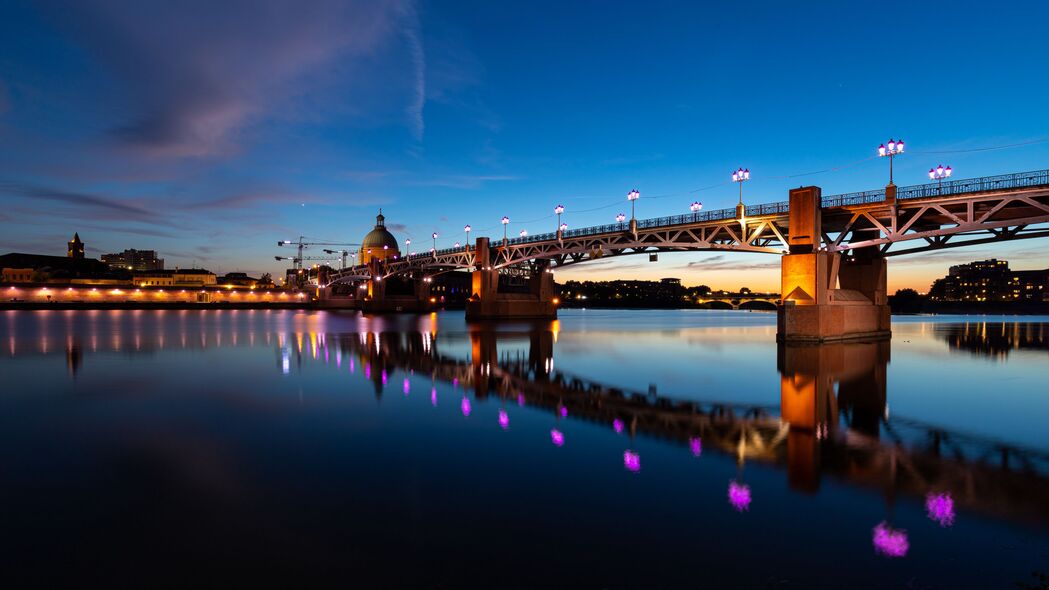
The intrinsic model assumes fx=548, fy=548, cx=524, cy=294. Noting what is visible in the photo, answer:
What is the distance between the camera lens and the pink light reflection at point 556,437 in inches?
427

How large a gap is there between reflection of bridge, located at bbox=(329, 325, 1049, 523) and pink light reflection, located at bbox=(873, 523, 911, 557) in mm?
1574

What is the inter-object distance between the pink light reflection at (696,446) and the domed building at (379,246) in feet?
488

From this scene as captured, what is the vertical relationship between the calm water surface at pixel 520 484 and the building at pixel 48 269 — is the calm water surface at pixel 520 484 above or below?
below

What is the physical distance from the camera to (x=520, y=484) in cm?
818

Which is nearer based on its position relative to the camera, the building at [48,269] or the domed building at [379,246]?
the building at [48,269]

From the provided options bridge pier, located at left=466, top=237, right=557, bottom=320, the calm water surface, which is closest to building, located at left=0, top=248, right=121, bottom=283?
bridge pier, located at left=466, top=237, right=557, bottom=320

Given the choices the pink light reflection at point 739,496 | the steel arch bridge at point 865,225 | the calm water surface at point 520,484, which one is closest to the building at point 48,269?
the steel arch bridge at point 865,225

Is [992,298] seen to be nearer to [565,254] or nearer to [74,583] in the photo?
[565,254]

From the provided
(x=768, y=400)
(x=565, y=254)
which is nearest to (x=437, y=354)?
(x=768, y=400)

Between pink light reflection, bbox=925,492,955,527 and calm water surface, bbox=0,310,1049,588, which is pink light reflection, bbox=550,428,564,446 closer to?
calm water surface, bbox=0,310,1049,588

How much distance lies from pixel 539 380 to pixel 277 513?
44.2 feet

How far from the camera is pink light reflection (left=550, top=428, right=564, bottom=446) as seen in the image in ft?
35.6

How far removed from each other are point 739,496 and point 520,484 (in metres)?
3.12

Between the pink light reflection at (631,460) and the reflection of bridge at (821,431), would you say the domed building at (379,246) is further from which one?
the pink light reflection at (631,460)
